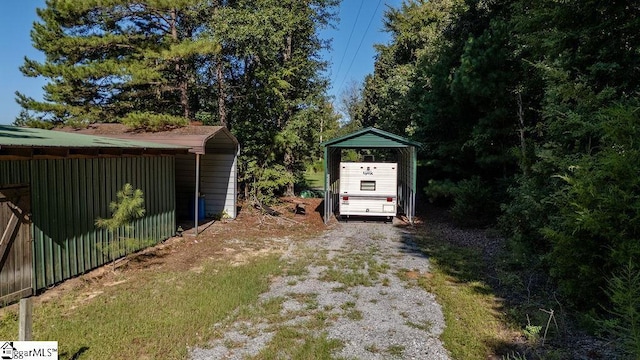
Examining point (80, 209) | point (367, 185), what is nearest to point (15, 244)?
point (80, 209)

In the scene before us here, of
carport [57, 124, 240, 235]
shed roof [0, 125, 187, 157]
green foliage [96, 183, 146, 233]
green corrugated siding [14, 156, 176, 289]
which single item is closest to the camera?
Result: shed roof [0, 125, 187, 157]

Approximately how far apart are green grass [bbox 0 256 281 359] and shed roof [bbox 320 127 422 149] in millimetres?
5921

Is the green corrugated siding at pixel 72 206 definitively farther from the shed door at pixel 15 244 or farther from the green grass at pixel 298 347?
the green grass at pixel 298 347

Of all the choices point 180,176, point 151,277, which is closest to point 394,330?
point 151,277

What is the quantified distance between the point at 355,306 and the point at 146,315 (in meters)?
2.68

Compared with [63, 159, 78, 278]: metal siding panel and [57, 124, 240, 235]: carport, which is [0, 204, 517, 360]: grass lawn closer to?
[63, 159, 78, 278]: metal siding panel

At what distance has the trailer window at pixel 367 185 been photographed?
→ 11.2m

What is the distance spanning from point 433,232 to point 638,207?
7025 mm

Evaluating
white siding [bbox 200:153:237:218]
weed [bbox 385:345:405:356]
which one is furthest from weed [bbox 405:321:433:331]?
white siding [bbox 200:153:237:218]

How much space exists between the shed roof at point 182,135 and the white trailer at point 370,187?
12.1 feet

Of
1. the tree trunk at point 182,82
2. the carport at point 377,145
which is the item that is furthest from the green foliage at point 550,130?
the tree trunk at point 182,82

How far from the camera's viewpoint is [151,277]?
252 inches

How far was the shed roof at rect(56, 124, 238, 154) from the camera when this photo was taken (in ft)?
30.6

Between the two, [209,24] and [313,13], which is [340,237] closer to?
[209,24]
